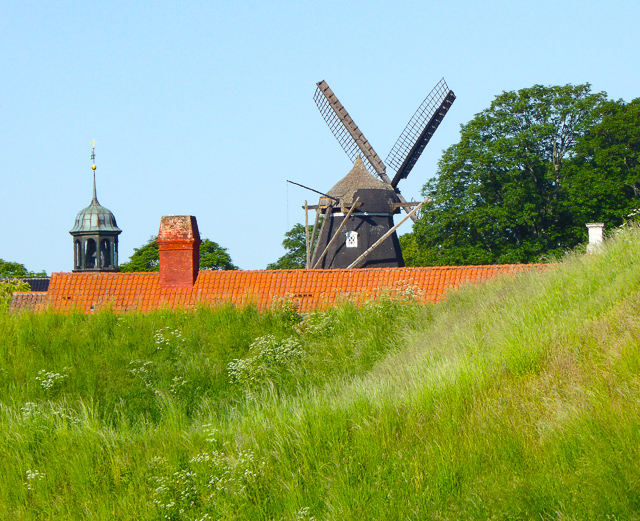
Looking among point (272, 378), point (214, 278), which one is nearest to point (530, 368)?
point (272, 378)

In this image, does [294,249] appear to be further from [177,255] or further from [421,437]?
[421,437]

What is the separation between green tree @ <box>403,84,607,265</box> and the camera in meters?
36.0

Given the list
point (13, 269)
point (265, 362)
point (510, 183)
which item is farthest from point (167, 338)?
point (13, 269)

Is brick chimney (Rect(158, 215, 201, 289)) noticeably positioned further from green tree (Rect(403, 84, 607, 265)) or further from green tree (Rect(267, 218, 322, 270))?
green tree (Rect(267, 218, 322, 270))

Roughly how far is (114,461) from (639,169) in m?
33.5

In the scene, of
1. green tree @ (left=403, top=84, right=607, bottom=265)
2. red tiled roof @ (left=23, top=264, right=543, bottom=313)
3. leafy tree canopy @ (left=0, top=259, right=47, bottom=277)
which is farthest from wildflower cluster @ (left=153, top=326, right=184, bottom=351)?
leafy tree canopy @ (left=0, top=259, right=47, bottom=277)

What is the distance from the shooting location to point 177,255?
18312 mm

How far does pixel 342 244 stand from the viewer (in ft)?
105

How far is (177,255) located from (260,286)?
2.22 metres

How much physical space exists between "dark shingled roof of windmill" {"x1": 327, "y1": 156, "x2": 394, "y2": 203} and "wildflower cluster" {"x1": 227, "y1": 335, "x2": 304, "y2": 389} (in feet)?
62.9

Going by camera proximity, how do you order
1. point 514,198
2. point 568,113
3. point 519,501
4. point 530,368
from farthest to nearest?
point 568,113 → point 514,198 → point 530,368 → point 519,501

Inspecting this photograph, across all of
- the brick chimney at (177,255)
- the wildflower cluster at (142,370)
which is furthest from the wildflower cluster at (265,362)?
the brick chimney at (177,255)

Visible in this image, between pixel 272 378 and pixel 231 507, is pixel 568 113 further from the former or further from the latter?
pixel 231 507

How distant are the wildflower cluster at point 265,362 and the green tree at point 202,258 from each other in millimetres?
41454
